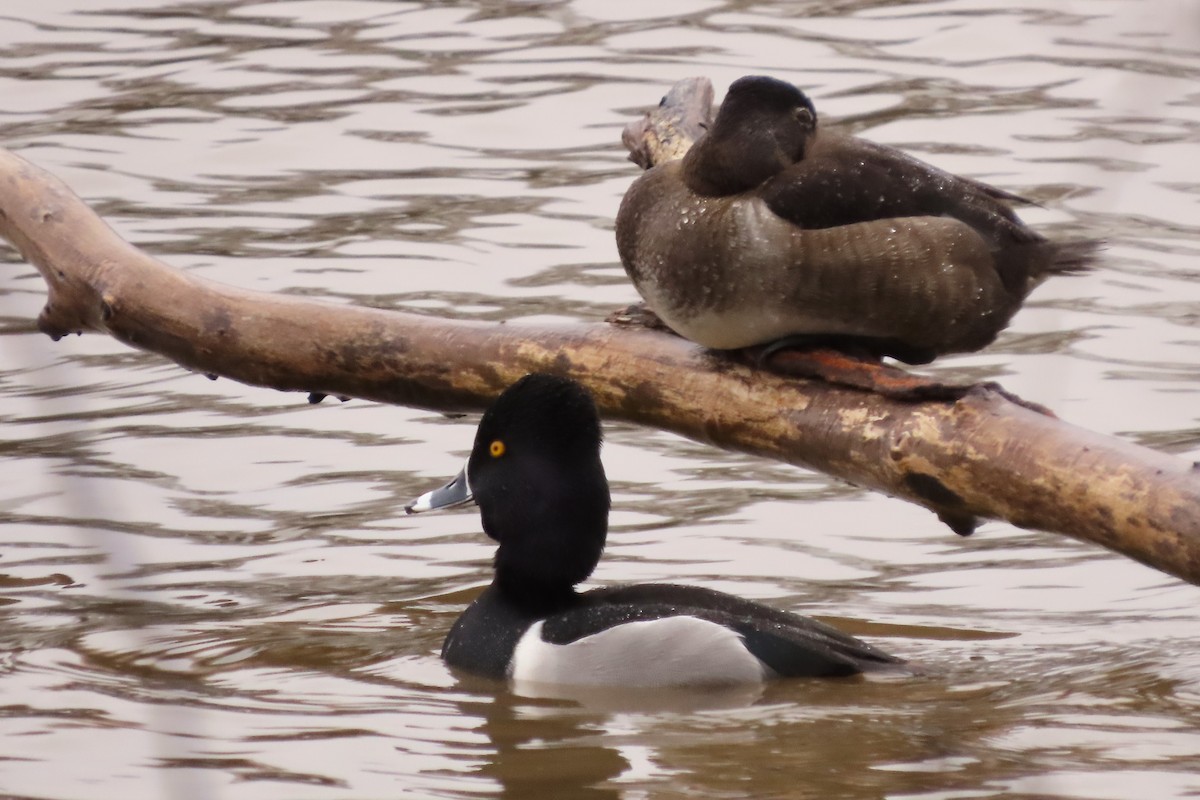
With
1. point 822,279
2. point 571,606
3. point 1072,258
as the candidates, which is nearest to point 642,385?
point 822,279

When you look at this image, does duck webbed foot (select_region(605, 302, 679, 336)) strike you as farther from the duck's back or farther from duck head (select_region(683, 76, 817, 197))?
duck head (select_region(683, 76, 817, 197))

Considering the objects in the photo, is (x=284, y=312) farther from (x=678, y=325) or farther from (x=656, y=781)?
(x=656, y=781)

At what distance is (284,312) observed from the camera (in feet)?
18.4

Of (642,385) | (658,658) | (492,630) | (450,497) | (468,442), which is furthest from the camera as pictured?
(468,442)

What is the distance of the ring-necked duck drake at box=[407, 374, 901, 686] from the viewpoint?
5.57m

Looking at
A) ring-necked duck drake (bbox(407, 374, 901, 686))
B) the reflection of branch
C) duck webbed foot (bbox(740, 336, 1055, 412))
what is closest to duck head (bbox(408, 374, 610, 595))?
ring-necked duck drake (bbox(407, 374, 901, 686))

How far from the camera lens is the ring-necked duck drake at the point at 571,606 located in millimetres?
5566

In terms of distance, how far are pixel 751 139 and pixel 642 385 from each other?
737 millimetres

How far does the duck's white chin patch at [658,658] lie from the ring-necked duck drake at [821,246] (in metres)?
0.93

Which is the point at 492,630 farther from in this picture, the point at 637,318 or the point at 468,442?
the point at 468,442

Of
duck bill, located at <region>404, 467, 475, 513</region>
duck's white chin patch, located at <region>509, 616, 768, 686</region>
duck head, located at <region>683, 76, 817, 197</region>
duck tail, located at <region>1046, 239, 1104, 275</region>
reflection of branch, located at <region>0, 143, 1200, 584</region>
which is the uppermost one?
duck head, located at <region>683, 76, 817, 197</region>

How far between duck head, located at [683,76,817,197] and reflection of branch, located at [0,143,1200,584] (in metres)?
0.47

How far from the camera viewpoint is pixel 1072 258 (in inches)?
201

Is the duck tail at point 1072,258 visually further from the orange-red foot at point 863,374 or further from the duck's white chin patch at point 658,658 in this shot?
the duck's white chin patch at point 658,658
